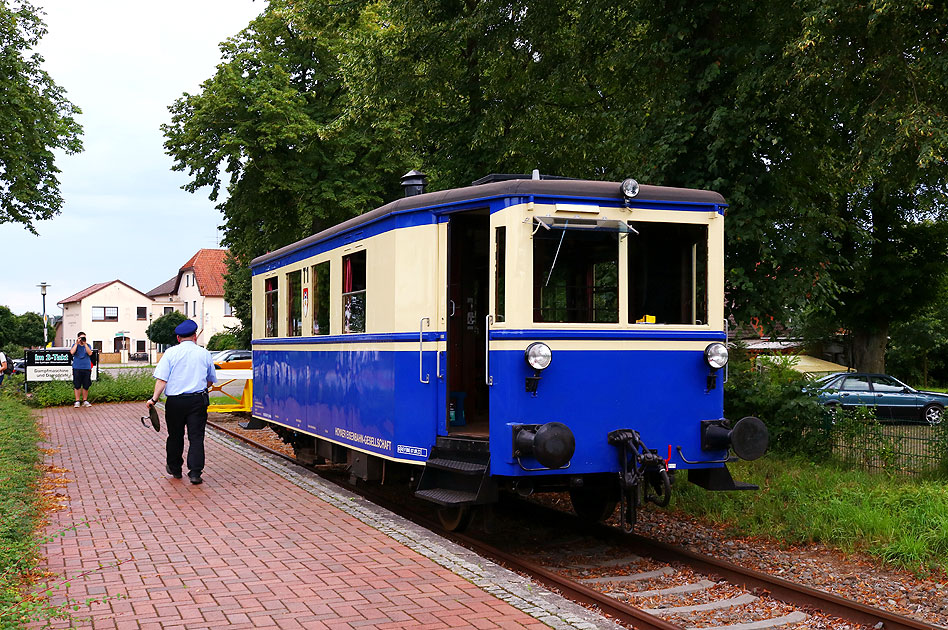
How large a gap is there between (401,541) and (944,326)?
1223 inches

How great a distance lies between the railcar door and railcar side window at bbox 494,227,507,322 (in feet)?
3.17

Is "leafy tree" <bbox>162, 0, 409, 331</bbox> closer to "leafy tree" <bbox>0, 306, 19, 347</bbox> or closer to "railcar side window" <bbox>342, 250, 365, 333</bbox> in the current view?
"railcar side window" <bbox>342, 250, 365, 333</bbox>

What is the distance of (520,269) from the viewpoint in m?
7.27

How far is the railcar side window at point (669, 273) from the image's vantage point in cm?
780

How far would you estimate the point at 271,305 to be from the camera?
13.4 metres

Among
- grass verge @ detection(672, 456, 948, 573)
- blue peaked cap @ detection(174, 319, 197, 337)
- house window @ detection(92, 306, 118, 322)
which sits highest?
house window @ detection(92, 306, 118, 322)

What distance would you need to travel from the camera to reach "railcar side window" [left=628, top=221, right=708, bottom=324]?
7797 millimetres

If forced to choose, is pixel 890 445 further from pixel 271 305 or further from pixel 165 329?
pixel 165 329

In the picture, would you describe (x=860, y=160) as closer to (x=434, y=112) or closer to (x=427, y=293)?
(x=427, y=293)

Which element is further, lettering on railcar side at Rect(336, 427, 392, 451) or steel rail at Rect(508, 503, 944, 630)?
lettering on railcar side at Rect(336, 427, 392, 451)

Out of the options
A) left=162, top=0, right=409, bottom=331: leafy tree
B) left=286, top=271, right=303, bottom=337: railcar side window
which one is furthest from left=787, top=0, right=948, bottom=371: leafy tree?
left=162, top=0, right=409, bottom=331: leafy tree

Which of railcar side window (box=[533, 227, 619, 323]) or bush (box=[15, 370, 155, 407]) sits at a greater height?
railcar side window (box=[533, 227, 619, 323])

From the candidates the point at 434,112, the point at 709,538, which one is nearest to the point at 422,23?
the point at 434,112

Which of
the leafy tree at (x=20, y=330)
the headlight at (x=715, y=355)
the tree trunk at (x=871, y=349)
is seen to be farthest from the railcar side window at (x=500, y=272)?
the leafy tree at (x=20, y=330)
